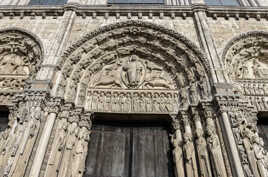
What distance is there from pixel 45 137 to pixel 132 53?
3.24 m

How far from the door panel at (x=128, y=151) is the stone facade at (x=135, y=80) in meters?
0.29

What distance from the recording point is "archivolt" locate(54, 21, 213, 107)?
4750mm

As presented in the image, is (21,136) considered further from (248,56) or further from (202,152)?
(248,56)

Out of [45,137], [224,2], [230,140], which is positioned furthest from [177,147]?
[224,2]

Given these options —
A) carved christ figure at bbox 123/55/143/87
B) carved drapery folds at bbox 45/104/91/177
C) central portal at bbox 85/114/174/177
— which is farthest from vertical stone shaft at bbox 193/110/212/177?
carved drapery folds at bbox 45/104/91/177

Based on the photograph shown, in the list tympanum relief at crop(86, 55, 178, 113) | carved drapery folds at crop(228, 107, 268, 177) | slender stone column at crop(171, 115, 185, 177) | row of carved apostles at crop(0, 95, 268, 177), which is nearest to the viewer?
carved drapery folds at crop(228, 107, 268, 177)

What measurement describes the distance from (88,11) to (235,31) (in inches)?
168

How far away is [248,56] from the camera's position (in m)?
5.45

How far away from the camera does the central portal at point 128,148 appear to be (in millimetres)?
4016

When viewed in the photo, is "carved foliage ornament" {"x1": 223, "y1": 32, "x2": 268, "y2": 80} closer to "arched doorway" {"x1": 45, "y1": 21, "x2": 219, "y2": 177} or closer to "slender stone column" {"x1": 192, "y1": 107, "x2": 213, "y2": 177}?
"arched doorway" {"x1": 45, "y1": 21, "x2": 219, "y2": 177}

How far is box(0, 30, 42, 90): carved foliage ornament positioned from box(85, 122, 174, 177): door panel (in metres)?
2.28

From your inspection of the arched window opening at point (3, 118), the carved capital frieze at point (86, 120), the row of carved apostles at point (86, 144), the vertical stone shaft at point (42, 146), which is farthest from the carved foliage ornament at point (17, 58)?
the carved capital frieze at point (86, 120)

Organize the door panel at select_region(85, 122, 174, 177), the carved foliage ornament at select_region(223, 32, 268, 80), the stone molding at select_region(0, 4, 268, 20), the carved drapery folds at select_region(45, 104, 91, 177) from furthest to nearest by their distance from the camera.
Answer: the stone molding at select_region(0, 4, 268, 20), the carved foliage ornament at select_region(223, 32, 268, 80), the door panel at select_region(85, 122, 174, 177), the carved drapery folds at select_region(45, 104, 91, 177)

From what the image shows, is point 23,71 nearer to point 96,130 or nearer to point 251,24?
point 96,130
